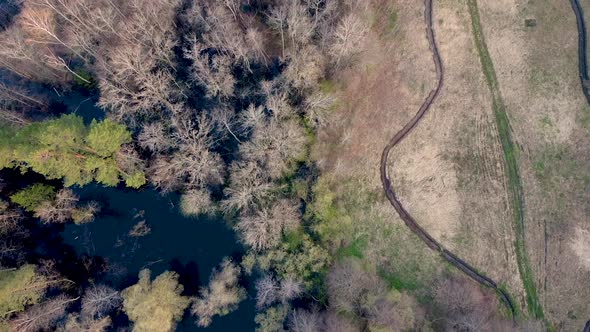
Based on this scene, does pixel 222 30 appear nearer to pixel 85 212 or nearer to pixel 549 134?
pixel 85 212

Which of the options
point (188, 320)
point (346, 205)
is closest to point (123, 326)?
point (188, 320)

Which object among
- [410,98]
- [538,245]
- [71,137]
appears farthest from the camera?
[410,98]

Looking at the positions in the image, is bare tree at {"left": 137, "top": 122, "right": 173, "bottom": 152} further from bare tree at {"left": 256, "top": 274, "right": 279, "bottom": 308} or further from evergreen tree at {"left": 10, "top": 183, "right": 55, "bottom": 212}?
bare tree at {"left": 256, "top": 274, "right": 279, "bottom": 308}

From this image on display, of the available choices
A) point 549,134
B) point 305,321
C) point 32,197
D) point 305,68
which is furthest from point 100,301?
point 549,134

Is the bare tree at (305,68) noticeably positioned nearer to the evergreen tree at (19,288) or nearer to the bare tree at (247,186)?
the bare tree at (247,186)

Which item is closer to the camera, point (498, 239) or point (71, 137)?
point (71, 137)

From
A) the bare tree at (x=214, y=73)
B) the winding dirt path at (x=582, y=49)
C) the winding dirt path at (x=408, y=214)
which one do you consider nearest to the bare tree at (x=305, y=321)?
the winding dirt path at (x=408, y=214)

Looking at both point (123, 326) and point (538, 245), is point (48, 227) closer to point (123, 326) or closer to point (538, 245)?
point (123, 326)

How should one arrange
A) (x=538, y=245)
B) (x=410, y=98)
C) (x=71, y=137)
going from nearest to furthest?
(x=71, y=137), (x=538, y=245), (x=410, y=98)
